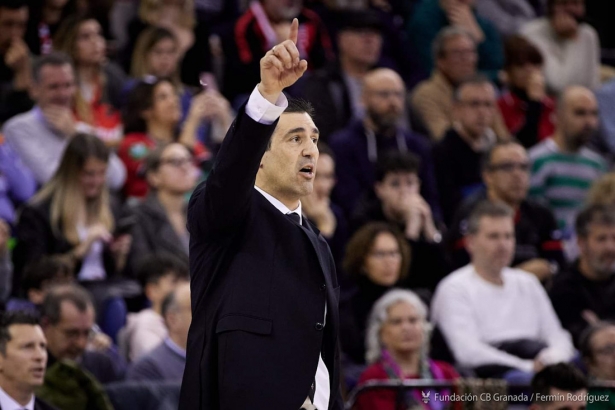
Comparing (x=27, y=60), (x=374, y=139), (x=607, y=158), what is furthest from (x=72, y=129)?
(x=607, y=158)

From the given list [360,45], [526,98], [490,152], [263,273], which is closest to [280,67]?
[263,273]

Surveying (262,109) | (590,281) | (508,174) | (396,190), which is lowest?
(590,281)

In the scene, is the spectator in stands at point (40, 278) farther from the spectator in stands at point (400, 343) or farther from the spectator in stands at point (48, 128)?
the spectator in stands at point (400, 343)

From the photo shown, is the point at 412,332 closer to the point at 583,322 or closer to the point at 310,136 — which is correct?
the point at 583,322

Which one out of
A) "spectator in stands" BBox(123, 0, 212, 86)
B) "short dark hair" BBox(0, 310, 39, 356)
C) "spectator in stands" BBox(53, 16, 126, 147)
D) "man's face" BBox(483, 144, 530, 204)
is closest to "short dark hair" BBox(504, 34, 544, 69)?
"man's face" BBox(483, 144, 530, 204)

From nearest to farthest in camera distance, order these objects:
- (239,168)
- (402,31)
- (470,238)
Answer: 1. (239,168)
2. (470,238)
3. (402,31)

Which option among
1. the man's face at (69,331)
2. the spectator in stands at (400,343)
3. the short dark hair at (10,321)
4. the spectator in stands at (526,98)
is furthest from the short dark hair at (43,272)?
the spectator in stands at (526,98)

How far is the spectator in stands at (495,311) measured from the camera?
711cm

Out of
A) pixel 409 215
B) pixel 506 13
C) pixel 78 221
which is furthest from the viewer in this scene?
pixel 506 13

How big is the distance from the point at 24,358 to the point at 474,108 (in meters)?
4.56

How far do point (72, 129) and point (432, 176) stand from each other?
249 cm

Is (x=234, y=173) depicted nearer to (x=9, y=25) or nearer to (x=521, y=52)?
(x=9, y=25)

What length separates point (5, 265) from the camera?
23.9ft

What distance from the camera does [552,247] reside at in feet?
28.5
